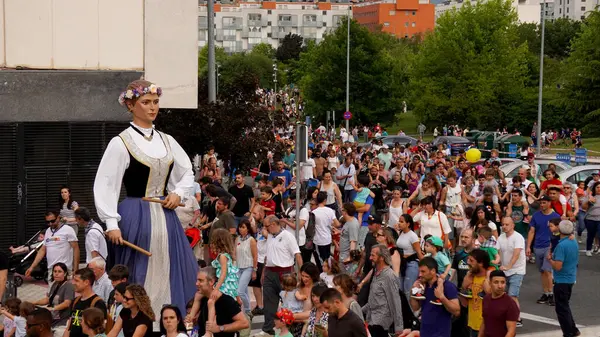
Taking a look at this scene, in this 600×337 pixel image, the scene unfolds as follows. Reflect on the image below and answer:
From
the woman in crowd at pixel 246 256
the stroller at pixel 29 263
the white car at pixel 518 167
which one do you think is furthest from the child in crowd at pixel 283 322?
the white car at pixel 518 167

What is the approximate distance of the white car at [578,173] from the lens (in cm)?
2796

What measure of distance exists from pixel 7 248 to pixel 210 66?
33.4 feet

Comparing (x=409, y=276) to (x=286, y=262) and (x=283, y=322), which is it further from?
(x=283, y=322)

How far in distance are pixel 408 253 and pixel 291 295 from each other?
292cm

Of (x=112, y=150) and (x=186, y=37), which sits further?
(x=186, y=37)

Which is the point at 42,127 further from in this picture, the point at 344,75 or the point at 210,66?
the point at 344,75

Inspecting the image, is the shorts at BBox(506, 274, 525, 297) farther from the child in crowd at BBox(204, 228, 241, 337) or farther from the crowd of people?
the child in crowd at BBox(204, 228, 241, 337)

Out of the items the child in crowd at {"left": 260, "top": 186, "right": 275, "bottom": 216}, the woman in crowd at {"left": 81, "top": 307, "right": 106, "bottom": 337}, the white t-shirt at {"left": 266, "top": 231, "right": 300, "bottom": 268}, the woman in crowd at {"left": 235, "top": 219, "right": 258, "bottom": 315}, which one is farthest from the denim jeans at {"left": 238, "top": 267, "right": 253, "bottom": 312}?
the woman in crowd at {"left": 81, "top": 307, "right": 106, "bottom": 337}

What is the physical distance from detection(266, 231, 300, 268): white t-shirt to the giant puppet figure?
5.51 meters

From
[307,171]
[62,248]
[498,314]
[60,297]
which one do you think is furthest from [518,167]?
[498,314]

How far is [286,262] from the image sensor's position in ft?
49.8

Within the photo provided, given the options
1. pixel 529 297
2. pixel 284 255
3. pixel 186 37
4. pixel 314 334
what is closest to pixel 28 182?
pixel 186 37

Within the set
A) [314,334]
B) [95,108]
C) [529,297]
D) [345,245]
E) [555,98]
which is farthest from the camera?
[555,98]

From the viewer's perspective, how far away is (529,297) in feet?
61.0
